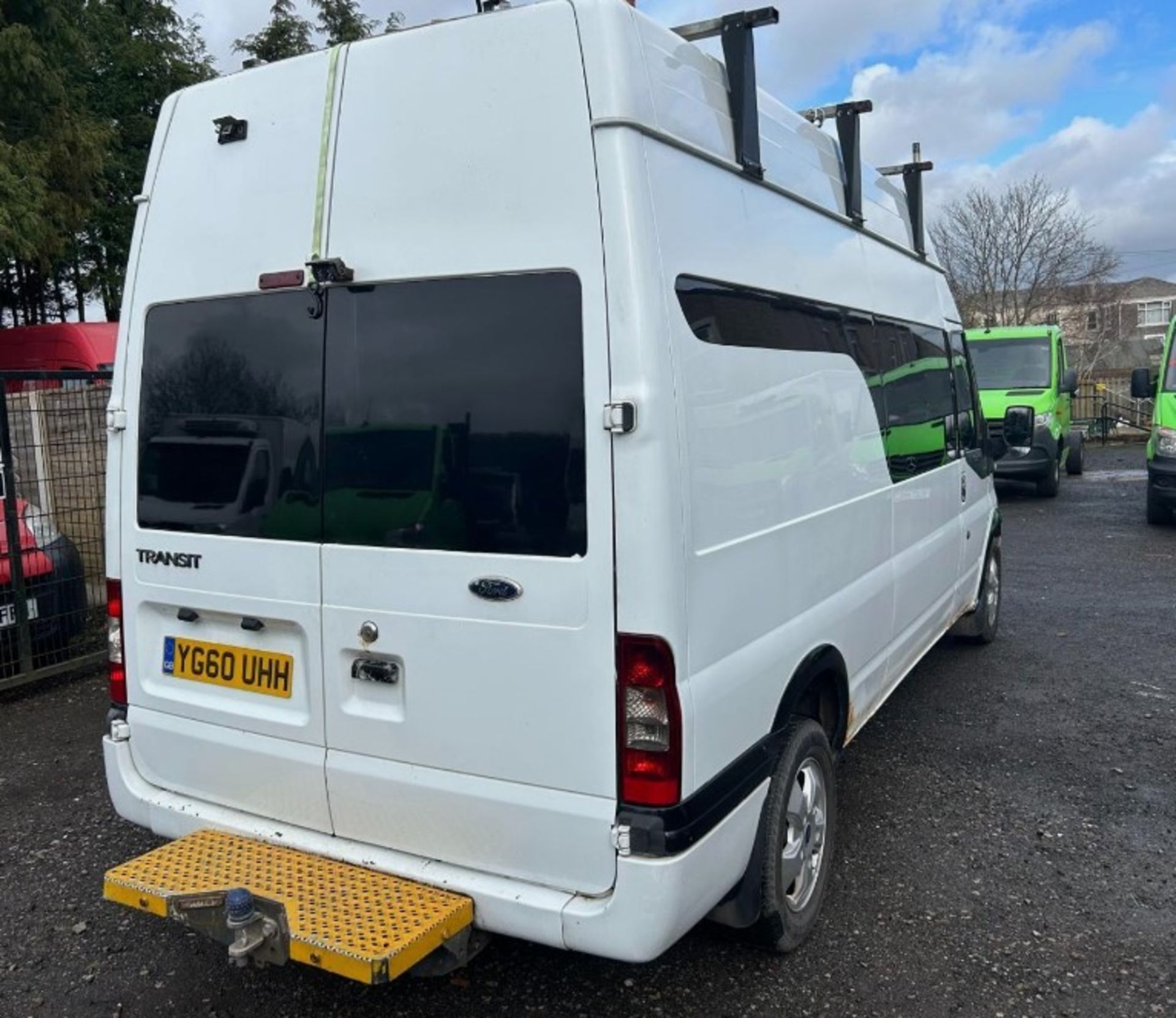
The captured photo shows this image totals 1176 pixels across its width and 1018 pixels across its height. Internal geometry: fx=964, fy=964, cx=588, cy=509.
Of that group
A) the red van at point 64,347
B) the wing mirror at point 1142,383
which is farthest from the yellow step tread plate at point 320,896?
the wing mirror at point 1142,383

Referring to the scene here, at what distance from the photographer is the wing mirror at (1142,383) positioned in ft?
38.4

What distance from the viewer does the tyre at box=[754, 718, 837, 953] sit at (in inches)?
114

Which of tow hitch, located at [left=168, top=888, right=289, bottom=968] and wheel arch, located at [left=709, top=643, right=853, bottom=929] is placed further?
wheel arch, located at [left=709, top=643, right=853, bottom=929]

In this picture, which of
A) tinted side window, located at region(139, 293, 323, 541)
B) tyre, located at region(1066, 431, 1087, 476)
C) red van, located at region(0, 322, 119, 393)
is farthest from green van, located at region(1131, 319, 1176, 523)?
red van, located at region(0, 322, 119, 393)

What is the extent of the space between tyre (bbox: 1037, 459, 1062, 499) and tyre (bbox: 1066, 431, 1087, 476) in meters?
2.85

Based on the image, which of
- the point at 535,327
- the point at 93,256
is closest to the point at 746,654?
the point at 535,327

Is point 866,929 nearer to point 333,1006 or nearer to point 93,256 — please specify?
point 333,1006

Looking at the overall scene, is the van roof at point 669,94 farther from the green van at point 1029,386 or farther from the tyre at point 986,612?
the green van at point 1029,386

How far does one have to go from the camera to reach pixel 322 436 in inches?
107

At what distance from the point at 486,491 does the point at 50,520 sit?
4.55 m

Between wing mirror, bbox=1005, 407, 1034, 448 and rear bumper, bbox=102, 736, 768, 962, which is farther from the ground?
wing mirror, bbox=1005, 407, 1034, 448

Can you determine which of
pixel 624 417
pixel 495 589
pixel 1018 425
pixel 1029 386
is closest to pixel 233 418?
pixel 495 589

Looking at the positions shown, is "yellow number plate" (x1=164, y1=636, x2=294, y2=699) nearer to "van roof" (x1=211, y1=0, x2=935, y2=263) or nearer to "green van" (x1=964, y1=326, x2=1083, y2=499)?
"van roof" (x1=211, y1=0, x2=935, y2=263)

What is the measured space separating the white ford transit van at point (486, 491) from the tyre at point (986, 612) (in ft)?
11.2
